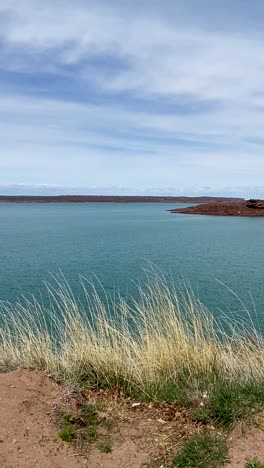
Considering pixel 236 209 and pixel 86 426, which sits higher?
pixel 236 209

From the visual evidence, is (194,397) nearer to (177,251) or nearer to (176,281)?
(176,281)

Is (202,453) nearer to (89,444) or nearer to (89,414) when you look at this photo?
(89,444)

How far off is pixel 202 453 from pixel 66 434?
52.3 inches

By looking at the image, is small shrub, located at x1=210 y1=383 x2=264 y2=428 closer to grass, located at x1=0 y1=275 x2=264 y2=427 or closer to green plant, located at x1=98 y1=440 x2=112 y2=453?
grass, located at x1=0 y1=275 x2=264 y2=427

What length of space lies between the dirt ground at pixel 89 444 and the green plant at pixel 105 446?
0.11 feet

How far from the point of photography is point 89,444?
4.76 metres

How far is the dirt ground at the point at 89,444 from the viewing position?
177 inches

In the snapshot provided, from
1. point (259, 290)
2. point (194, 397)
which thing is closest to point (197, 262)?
point (259, 290)

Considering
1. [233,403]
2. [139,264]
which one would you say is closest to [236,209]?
[139,264]

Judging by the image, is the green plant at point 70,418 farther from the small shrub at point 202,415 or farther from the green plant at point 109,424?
the small shrub at point 202,415

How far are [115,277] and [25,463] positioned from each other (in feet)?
51.8

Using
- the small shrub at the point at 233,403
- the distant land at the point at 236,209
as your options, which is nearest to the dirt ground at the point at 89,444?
the small shrub at the point at 233,403

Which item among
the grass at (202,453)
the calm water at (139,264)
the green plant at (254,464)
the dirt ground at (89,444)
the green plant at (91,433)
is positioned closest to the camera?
the green plant at (254,464)

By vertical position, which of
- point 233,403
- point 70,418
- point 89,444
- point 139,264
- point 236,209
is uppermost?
point 236,209
